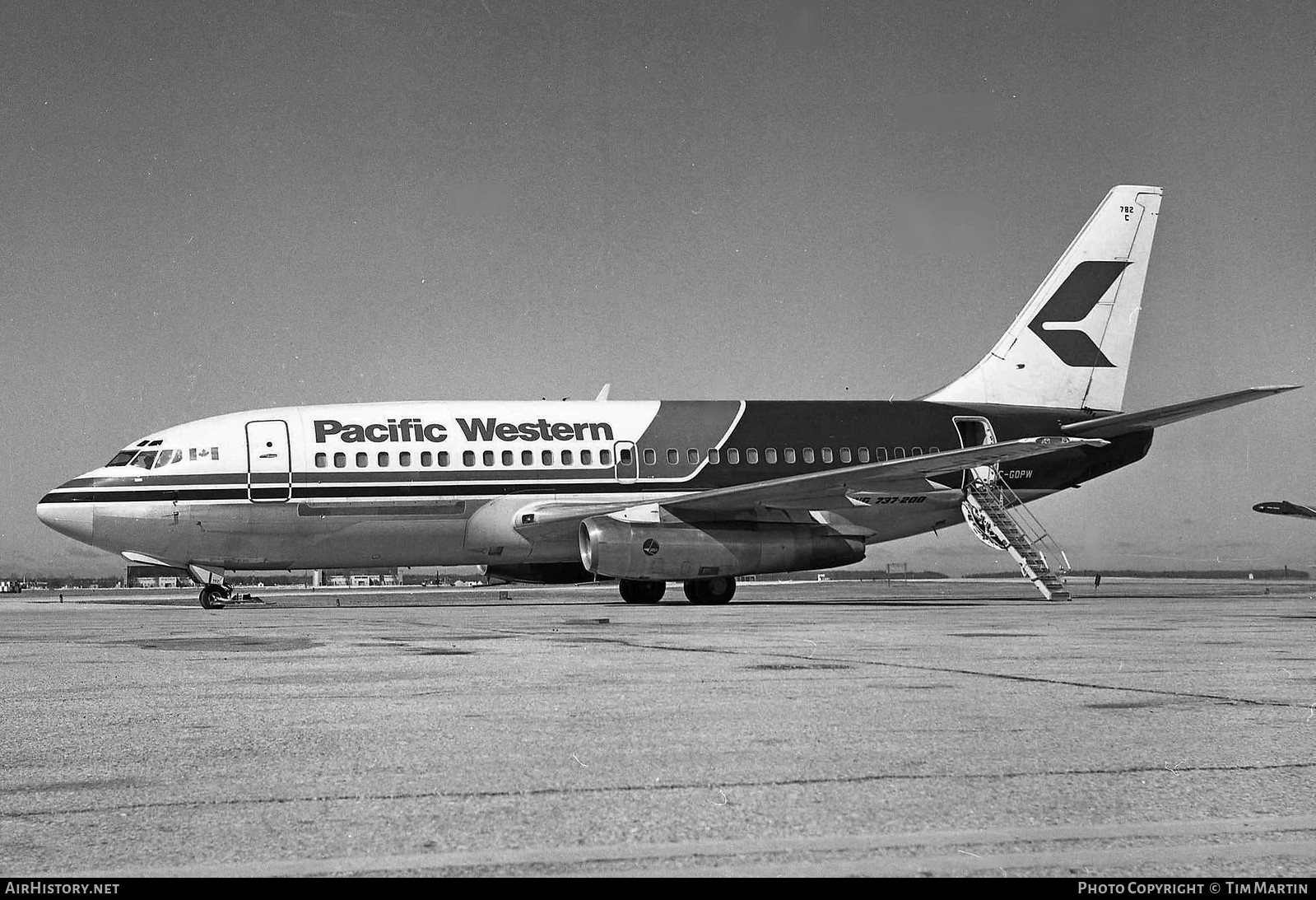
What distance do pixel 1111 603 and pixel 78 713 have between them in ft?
57.3

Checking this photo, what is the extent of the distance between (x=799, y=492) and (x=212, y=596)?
33.4ft

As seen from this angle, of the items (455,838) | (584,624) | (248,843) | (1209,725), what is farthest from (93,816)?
(584,624)

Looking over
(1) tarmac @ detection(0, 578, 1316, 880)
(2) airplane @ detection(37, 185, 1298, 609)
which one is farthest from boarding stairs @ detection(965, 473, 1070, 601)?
(1) tarmac @ detection(0, 578, 1316, 880)

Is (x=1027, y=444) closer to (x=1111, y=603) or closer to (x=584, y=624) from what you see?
(x=1111, y=603)

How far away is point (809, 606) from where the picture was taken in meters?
21.6

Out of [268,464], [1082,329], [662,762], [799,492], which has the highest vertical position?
[1082,329]

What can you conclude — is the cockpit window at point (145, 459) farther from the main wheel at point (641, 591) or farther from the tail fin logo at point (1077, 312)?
the tail fin logo at point (1077, 312)

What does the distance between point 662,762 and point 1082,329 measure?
81.6 feet

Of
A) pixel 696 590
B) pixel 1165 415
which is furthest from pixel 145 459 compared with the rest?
pixel 1165 415

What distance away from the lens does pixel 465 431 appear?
2333 centimetres

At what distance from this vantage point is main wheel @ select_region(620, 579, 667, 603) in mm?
24250

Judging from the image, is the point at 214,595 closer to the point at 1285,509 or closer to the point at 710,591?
the point at 710,591

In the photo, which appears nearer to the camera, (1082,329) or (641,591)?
(641,591)

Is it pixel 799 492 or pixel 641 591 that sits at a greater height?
pixel 799 492
